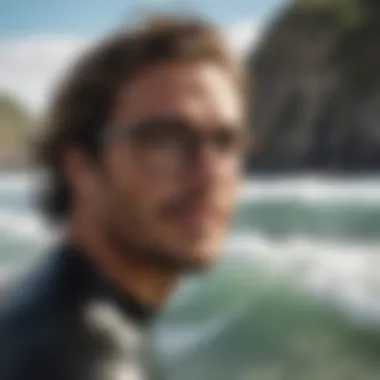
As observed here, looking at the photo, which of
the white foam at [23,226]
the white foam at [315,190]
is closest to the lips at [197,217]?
the white foam at [315,190]

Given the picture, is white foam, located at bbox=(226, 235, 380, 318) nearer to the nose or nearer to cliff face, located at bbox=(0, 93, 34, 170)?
the nose

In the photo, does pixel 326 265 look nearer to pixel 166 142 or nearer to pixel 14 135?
pixel 166 142

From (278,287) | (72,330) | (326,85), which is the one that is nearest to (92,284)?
(72,330)

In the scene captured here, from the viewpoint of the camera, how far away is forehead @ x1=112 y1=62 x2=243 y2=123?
3.30ft

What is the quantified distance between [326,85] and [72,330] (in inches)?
21.3

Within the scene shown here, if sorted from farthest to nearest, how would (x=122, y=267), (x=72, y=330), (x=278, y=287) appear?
(x=278, y=287) < (x=122, y=267) < (x=72, y=330)

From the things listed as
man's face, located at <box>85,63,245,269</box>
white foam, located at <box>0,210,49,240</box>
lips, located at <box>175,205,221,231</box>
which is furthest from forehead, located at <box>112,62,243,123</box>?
white foam, located at <box>0,210,49,240</box>

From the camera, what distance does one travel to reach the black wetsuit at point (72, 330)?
32.9 inches

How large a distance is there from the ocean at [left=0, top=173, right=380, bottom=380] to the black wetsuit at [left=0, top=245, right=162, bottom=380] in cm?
15

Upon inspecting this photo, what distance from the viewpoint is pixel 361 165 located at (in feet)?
3.78

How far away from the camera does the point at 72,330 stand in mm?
850

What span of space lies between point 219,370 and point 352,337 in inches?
7.6

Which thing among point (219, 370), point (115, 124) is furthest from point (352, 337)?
point (115, 124)

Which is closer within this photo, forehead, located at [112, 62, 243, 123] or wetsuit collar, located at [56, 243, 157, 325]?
wetsuit collar, located at [56, 243, 157, 325]
